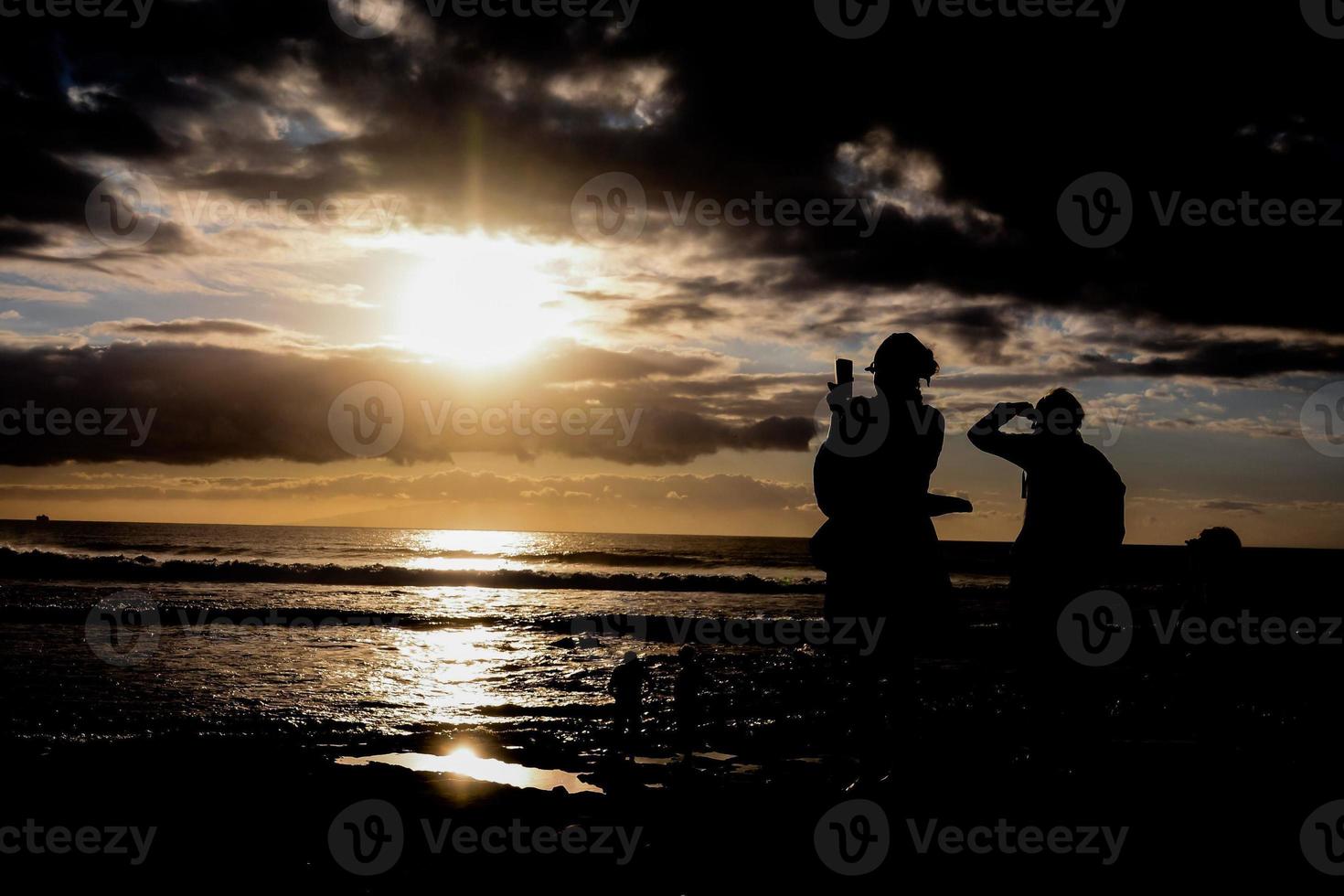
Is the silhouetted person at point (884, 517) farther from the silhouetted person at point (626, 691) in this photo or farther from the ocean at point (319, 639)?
the ocean at point (319, 639)

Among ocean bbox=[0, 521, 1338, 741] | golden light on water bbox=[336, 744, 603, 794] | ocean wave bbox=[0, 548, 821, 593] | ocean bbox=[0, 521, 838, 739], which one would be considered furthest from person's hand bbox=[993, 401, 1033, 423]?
ocean wave bbox=[0, 548, 821, 593]

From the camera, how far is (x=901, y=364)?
5.27m

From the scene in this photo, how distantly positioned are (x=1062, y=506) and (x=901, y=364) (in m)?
1.88

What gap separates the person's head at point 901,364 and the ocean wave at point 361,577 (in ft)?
110

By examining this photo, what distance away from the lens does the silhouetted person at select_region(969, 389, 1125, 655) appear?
233 inches

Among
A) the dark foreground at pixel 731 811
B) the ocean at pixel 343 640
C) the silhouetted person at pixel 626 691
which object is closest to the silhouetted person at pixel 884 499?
the ocean at pixel 343 640

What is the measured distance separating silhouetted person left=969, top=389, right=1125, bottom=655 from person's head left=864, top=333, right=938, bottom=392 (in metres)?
0.92

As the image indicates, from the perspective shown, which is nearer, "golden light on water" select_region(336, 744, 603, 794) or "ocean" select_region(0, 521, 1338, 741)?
"golden light on water" select_region(336, 744, 603, 794)

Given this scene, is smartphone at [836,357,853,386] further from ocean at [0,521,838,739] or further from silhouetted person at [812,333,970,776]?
ocean at [0,521,838,739]

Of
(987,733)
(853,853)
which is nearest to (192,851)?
(853,853)

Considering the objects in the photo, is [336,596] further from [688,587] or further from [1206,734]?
[1206,734]

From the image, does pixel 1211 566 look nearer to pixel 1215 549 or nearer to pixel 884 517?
pixel 1215 549

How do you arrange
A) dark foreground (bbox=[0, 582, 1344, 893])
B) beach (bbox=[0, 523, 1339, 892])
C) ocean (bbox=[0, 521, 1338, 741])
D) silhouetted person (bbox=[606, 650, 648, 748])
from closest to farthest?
1. dark foreground (bbox=[0, 582, 1344, 893])
2. beach (bbox=[0, 523, 1339, 892])
3. silhouetted person (bbox=[606, 650, 648, 748])
4. ocean (bbox=[0, 521, 1338, 741])

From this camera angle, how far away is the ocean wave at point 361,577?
39.3 metres
